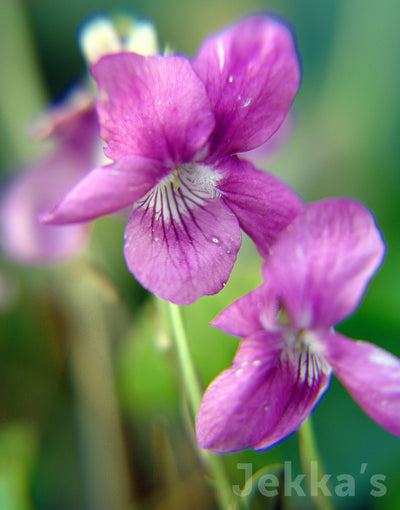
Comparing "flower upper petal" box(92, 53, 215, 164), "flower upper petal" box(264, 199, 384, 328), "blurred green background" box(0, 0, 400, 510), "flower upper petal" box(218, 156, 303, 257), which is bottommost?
"blurred green background" box(0, 0, 400, 510)

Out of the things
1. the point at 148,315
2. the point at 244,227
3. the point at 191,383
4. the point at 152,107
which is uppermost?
the point at 152,107

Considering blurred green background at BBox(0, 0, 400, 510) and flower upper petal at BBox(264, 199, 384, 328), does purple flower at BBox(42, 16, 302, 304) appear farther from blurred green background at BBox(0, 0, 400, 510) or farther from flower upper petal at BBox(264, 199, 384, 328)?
blurred green background at BBox(0, 0, 400, 510)

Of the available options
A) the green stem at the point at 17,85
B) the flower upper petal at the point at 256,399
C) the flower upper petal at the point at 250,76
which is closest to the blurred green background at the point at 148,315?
the green stem at the point at 17,85

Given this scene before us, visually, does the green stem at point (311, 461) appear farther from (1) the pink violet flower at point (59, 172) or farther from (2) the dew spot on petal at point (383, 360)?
(1) the pink violet flower at point (59, 172)

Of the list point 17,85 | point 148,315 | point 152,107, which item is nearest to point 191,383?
point 152,107

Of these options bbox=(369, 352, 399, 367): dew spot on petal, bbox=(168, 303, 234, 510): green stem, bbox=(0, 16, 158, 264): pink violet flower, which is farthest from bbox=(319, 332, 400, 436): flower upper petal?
bbox=(0, 16, 158, 264): pink violet flower

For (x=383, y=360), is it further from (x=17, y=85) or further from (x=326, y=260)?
(x=17, y=85)
